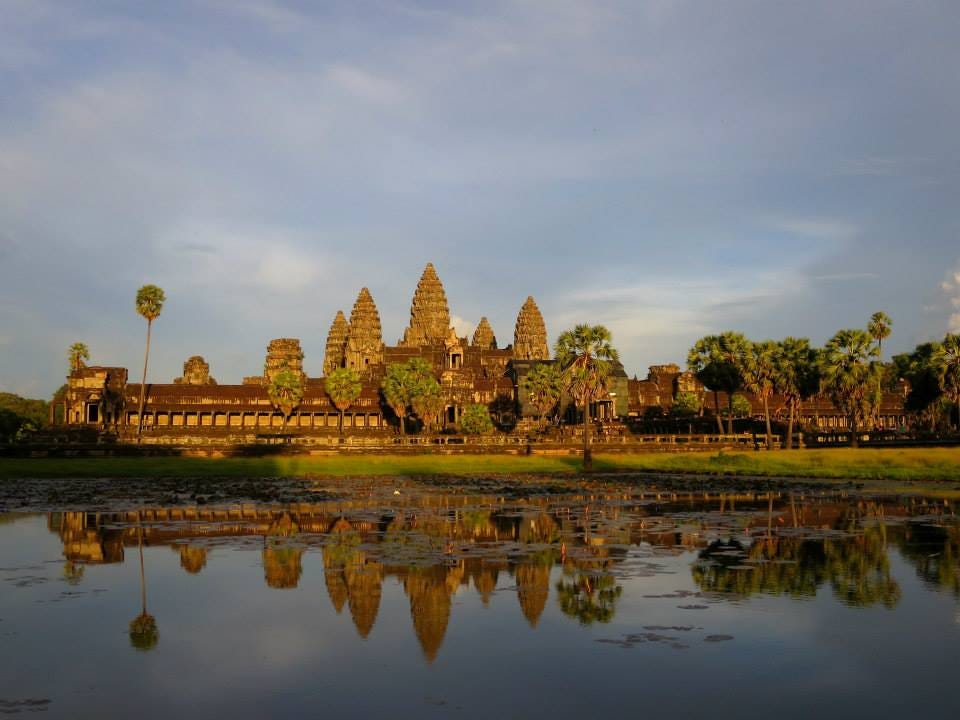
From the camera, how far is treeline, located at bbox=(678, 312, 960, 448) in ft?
249

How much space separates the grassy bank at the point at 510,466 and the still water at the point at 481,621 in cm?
2537

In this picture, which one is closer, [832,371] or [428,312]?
[832,371]

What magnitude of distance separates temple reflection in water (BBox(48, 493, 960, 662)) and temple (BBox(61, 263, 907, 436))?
5895 cm

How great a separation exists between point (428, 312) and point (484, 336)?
57.8 feet

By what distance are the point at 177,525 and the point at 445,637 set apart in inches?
591

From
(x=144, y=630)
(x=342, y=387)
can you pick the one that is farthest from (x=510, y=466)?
(x=342, y=387)

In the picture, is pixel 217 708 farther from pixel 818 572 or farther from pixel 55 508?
pixel 55 508

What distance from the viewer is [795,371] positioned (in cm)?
8044

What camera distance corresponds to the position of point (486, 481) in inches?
1761

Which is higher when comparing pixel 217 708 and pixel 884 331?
pixel 884 331

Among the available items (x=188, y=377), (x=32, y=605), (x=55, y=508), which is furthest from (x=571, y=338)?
(x=188, y=377)

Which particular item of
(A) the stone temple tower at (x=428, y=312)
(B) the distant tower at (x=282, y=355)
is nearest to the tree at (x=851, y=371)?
(B) the distant tower at (x=282, y=355)

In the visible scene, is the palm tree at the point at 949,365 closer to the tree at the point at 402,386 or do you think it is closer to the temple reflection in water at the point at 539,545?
the temple reflection in water at the point at 539,545

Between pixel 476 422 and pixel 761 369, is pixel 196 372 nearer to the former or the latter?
pixel 476 422
